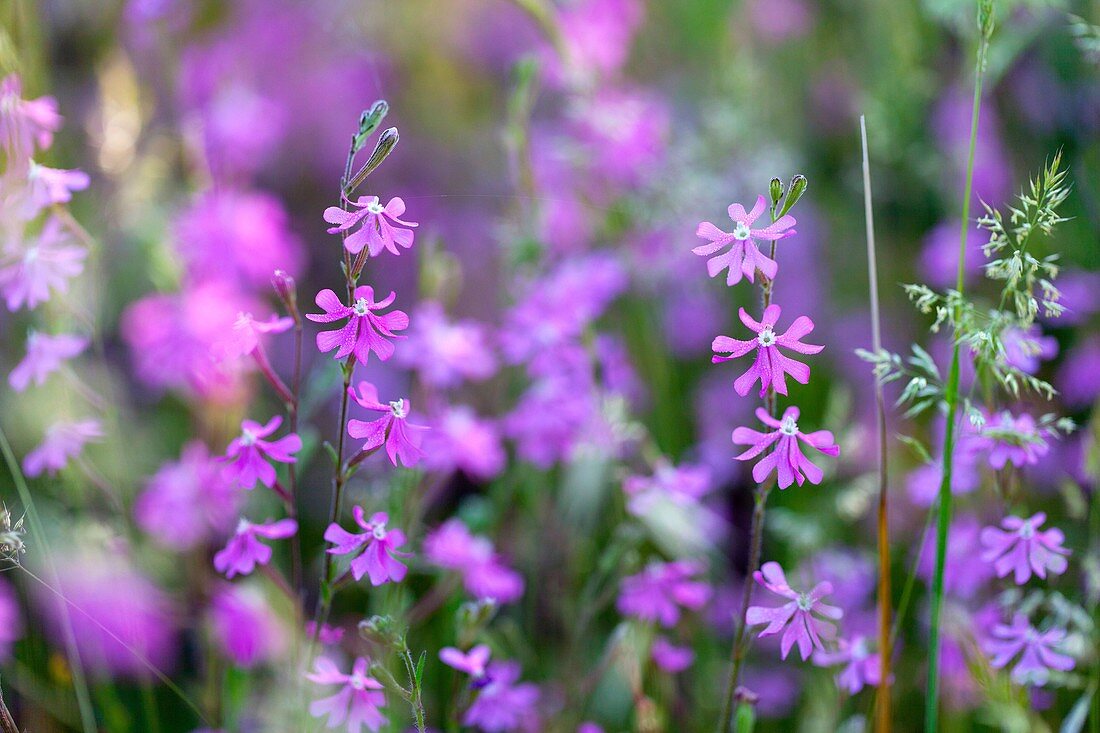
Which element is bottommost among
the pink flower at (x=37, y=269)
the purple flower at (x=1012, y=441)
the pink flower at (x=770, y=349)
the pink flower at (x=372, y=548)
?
the pink flower at (x=372, y=548)

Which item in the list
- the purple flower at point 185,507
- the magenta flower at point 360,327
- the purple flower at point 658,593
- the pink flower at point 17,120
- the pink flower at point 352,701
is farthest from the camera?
the purple flower at point 185,507

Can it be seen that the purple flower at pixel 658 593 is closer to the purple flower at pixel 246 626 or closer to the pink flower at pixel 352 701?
the pink flower at pixel 352 701

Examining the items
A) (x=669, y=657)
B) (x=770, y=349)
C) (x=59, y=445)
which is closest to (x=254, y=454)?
(x=59, y=445)

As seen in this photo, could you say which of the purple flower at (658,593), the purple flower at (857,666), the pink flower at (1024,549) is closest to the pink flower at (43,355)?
the purple flower at (658,593)

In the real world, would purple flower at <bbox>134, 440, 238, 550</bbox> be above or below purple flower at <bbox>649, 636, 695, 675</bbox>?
above

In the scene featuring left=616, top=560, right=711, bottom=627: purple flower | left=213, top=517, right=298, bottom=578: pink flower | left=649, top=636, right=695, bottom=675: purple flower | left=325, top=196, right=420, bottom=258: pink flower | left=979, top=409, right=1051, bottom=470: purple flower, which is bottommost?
left=649, top=636, right=695, bottom=675: purple flower

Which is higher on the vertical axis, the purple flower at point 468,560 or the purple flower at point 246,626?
the purple flower at point 468,560

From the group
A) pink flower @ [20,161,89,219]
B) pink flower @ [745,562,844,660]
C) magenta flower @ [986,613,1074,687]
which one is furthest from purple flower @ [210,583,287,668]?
magenta flower @ [986,613,1074,687]

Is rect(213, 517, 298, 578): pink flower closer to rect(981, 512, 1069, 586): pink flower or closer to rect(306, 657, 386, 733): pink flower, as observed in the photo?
rect(306, 657, 386, 733): pink flower
